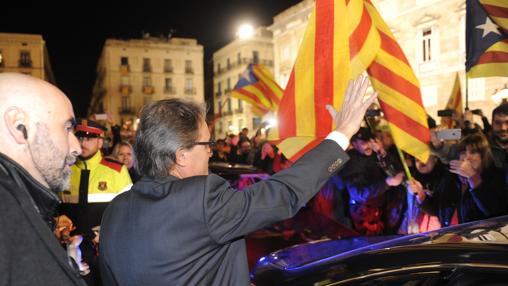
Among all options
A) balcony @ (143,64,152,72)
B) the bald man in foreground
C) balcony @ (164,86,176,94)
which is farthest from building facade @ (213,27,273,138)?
the bald man in foreground

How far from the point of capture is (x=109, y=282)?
1.89 metres

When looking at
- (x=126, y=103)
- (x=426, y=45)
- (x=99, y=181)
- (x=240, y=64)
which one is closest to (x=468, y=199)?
(x=99, y=181)

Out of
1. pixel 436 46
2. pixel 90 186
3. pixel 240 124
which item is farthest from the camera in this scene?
pixel 240 124

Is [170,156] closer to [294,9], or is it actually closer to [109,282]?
[109,282]

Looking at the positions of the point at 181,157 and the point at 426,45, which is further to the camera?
the point at 426,45

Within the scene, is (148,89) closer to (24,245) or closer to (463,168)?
(463,168)

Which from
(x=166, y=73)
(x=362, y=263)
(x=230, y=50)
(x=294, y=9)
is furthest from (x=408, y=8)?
(x=166, y=73)

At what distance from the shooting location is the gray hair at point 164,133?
6.02ft

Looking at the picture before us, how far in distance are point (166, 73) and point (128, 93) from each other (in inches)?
245

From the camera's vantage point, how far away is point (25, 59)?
5703 centimetres

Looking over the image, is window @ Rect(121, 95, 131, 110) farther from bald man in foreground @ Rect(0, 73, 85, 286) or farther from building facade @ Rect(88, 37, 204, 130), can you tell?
bald man in foreground @ Rect(0, 73, 85, 286)

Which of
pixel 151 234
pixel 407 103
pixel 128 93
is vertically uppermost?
pixel 128 93

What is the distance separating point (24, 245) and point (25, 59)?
6479 cm

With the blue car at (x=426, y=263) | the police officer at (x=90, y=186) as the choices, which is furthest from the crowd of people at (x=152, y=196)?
the police officer at (x=90, y=186)
